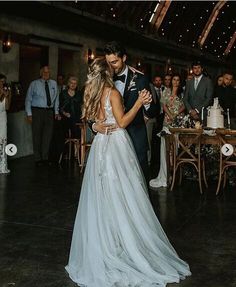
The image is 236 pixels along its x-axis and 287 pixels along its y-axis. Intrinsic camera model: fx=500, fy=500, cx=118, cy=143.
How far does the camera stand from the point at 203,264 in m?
3.77

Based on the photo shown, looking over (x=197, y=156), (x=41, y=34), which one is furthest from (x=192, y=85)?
(x=41, y=34)

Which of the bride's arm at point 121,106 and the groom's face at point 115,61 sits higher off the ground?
the groom's face at point 115,61

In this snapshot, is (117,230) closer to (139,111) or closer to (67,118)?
(139,111)

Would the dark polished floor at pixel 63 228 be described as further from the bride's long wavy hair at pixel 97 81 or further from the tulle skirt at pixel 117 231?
the bride's long wavy hair at pixel 97 81

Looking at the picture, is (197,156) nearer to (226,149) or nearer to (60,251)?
(226,149)

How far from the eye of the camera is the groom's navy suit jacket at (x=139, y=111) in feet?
12.5

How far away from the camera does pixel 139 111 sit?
156 inches

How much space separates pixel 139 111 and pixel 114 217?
96 cm

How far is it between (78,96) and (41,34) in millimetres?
1963

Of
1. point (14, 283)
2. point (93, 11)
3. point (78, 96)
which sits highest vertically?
point (93, 11)

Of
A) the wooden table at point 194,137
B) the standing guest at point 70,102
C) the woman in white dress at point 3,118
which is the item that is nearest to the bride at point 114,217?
the wooden table at point 194,137

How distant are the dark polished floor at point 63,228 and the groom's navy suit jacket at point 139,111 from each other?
0.92m

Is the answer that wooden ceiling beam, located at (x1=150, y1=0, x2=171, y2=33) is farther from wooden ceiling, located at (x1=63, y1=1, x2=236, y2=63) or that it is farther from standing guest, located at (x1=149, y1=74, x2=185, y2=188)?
standing guest, located at (x1=149, y1=74, x2=185, y2=188)

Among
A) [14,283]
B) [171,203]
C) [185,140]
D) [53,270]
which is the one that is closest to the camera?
[14,283]
